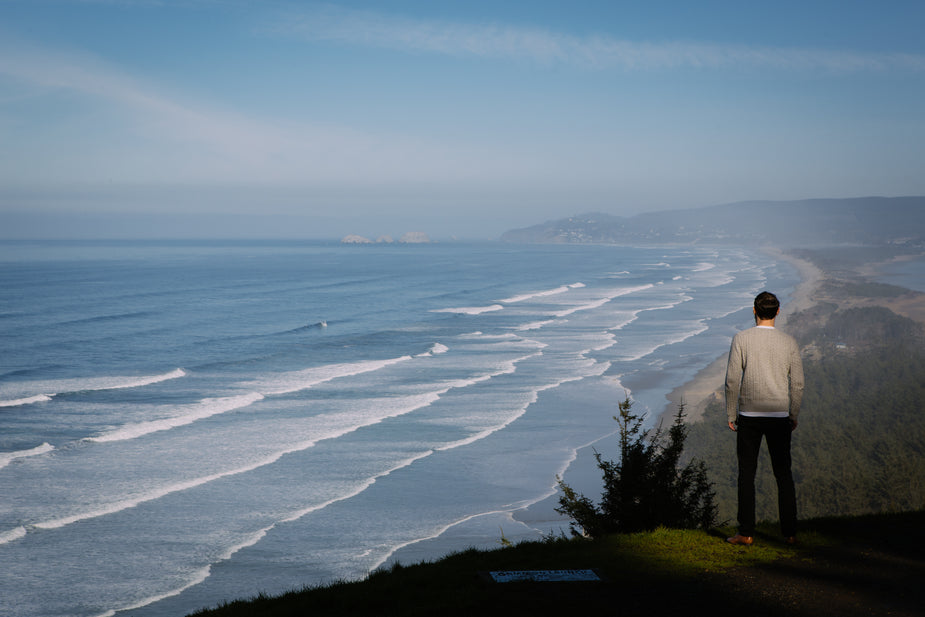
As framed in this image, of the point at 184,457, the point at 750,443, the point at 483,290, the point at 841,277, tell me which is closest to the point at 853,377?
the point at 184,457

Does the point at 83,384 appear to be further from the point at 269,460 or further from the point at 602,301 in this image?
the point at 602,301

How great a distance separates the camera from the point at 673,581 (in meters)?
6.17

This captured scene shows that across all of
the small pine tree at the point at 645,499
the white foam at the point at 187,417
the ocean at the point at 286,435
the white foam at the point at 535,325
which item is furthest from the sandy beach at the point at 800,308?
the white foam at the point at 187,417

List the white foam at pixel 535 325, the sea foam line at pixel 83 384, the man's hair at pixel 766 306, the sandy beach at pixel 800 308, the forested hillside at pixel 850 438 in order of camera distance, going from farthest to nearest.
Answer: the white foam at pixel 535 325 → the sea foam line at pixel 83 384 → the sandy beach at pixel 800 308 → the forested hillside at pixel 850 438 → the man's hair at pixel 766 306

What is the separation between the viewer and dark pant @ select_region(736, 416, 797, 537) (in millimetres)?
6336

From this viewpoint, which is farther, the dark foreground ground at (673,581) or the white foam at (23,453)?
the white foam at (23,453)

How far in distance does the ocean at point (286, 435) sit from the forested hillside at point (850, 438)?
317 centimetres

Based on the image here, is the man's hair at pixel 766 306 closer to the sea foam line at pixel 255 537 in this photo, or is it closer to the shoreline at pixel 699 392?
the shoreline at pixel 699 392

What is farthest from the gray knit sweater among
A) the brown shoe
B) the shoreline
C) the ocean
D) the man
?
the shoreline

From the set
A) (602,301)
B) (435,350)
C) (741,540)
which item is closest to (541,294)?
(602,301)

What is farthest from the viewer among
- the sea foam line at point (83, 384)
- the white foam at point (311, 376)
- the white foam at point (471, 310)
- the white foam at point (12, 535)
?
the white foam at point (471, 310)

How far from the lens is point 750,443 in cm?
641

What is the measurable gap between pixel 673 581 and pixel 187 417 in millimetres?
21973

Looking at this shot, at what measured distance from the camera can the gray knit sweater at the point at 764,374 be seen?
6289 mm
